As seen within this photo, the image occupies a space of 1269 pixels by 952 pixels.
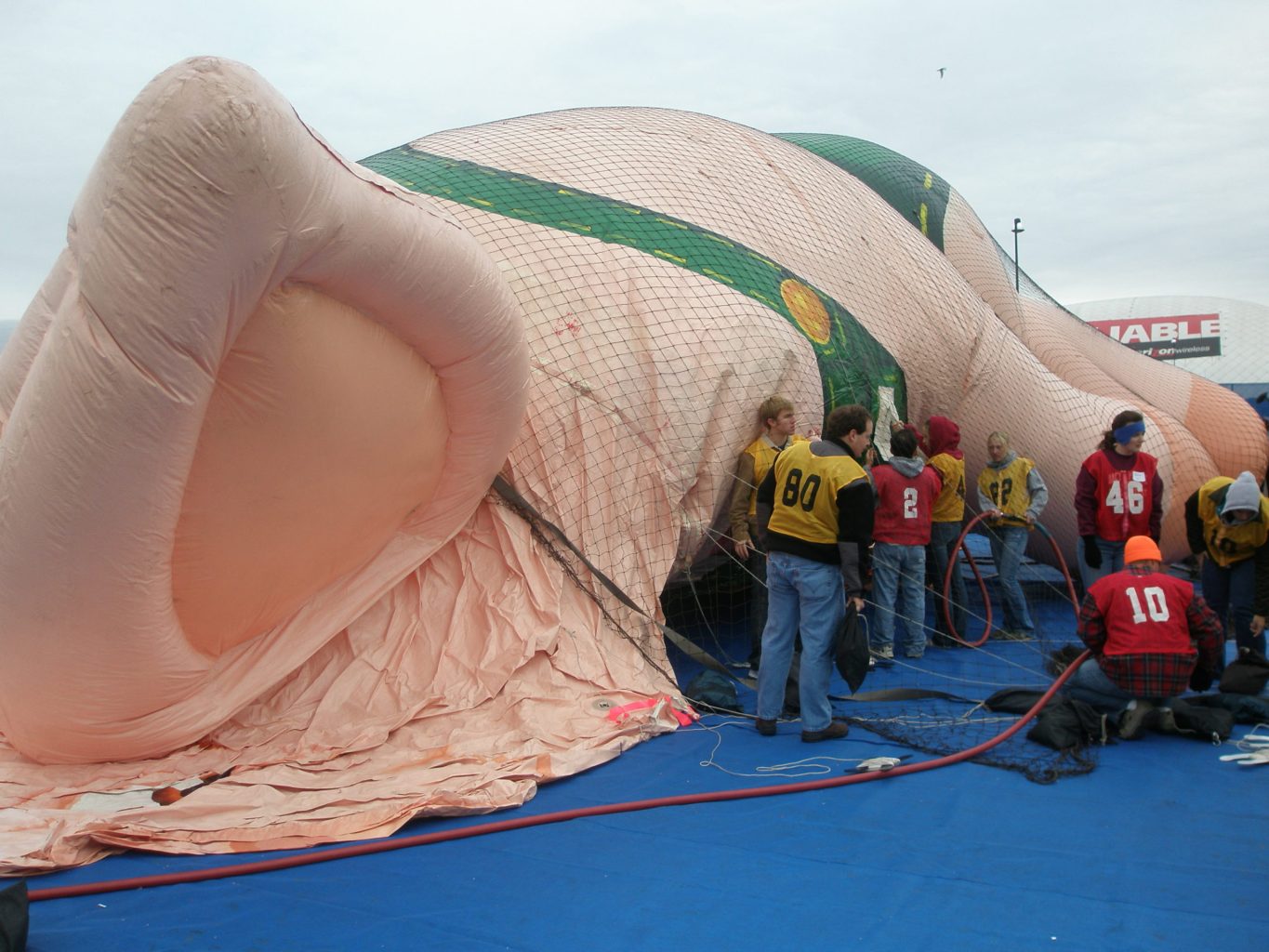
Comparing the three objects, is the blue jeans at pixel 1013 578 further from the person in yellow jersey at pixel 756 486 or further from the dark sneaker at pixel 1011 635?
the person in yellow jersey at pixel 756 486

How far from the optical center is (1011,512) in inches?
242

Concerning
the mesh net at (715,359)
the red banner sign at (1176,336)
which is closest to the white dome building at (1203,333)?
the red banner sign at (1176,336)

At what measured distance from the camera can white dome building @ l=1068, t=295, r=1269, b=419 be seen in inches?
843

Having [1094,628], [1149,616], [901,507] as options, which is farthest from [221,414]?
[901,507]

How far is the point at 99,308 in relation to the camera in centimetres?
272

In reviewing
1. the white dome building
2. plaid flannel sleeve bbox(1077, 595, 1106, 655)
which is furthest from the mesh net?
the white dome building

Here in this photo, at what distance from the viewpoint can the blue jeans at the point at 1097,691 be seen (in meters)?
4.18

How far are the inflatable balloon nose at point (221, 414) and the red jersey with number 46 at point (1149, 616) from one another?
2418 millimetres

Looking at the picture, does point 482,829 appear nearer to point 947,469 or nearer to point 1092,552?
point 947,469

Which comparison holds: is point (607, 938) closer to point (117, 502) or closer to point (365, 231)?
point (117, 502)

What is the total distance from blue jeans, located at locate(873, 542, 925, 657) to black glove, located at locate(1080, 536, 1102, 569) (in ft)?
3.00

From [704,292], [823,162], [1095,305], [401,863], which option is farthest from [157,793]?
[1095,305]

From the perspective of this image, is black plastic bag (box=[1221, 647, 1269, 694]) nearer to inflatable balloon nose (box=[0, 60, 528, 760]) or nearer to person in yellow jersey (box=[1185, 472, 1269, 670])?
person in yellow jersey (box=[1185, 472, 1269, 670])

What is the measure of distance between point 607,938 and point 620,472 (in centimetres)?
245
